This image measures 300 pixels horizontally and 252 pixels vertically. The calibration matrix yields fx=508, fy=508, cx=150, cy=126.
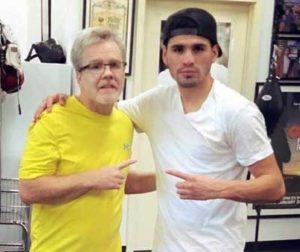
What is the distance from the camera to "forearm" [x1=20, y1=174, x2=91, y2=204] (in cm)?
154

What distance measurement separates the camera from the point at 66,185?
154 cm

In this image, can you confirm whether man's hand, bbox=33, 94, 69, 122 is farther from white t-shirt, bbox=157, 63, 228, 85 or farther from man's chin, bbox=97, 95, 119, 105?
white t-shirt, bbox=157, 63, 228, 85

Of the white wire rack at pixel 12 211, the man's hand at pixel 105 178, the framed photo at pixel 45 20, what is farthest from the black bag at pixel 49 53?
the man's hand at pixel 105 178

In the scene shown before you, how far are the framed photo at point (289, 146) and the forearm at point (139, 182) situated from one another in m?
1.94

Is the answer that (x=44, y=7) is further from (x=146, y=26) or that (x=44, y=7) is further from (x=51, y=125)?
(x=51, y=125)

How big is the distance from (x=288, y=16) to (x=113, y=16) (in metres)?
1.29

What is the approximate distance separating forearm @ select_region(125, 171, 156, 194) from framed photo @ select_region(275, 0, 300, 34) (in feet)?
6.92

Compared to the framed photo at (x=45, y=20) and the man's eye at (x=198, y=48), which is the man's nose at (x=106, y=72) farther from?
the framed photo at (x=45, y=20)

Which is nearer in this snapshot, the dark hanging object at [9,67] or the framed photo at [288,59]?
the dark hanging object at [9,67]

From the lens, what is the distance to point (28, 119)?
11.2ft

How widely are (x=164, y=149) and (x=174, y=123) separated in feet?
0.32

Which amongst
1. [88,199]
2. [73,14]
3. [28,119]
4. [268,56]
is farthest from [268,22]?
[88,199]

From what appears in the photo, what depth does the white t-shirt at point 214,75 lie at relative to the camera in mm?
3592

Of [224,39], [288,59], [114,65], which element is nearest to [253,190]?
[114,65]
